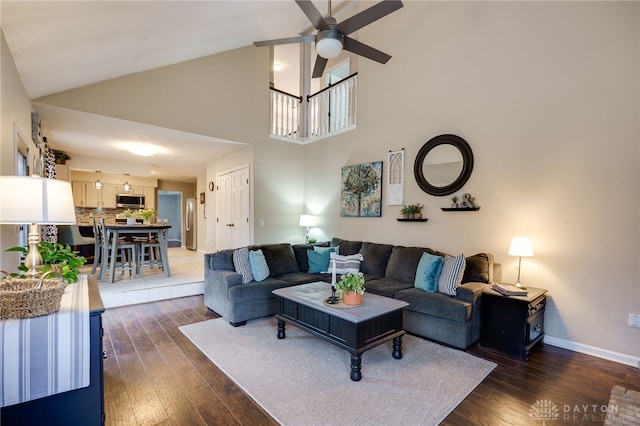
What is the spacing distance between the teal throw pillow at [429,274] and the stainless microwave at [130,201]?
8921 millimetres

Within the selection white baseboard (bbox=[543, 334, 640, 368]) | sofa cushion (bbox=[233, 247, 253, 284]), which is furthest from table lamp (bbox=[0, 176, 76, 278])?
white baseboard (bbox=[543, 334, 640, 368])

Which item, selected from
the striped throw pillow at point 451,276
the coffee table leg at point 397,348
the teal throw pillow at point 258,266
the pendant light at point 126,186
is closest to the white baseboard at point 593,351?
the striped throw pillow at point 451,276

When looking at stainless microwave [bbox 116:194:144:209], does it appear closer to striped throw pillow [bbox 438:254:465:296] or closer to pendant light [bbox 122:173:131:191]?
pendant light [bbox 122:173:131:191]

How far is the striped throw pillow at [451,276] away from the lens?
3.21 m

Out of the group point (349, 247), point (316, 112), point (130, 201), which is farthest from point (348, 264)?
point (130, 201)

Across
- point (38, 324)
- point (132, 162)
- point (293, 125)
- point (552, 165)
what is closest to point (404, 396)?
point (38, 324)

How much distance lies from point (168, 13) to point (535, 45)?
385 cm

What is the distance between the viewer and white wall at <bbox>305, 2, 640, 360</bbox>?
2758 millimetres

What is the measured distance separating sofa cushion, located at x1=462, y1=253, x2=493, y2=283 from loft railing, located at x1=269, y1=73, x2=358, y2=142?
3.03 metres

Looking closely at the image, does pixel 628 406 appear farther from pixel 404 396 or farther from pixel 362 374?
pixel 362 374

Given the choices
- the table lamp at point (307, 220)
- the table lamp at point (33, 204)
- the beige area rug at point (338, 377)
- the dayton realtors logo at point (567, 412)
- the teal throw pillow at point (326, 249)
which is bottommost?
the dayton realtors logo at point (567, 412)

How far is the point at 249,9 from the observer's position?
12.5 feet

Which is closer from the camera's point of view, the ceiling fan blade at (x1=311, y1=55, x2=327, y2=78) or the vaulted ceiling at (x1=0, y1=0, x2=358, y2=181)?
the vaulted ceiling at (x1=0, y1=0, x2=358, y2=181)

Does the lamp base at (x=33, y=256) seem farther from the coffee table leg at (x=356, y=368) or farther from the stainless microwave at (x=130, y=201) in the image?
the stainless microwave at (x=130, y=201)
